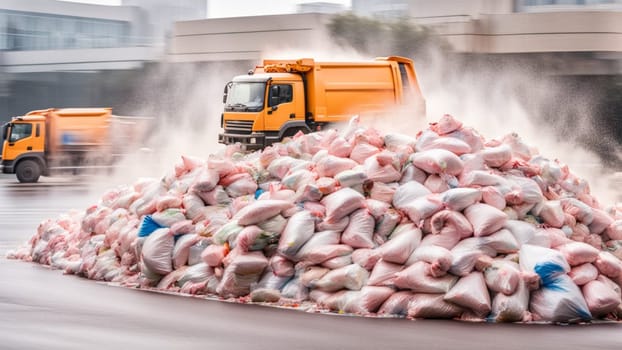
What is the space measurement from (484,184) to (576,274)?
1.46 metres

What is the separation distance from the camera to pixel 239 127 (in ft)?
84.9

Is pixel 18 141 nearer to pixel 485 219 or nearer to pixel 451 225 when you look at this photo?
pixel 451 225

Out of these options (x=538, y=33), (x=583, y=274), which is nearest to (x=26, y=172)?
(x=583, y=274)

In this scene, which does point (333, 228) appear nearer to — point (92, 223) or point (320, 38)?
point (92, 223)

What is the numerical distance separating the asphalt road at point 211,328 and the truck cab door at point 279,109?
46.3 feet

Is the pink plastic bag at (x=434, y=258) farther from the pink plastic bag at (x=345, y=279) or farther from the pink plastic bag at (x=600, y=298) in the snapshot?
the pink plastic bag at (x=600, y=298)

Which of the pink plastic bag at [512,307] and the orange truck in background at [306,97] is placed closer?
the pink plastic bag at [512,307]

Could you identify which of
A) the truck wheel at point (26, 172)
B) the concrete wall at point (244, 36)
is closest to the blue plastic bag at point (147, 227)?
the truck wheel at point (26, 172)

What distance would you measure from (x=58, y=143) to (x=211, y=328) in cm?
2561

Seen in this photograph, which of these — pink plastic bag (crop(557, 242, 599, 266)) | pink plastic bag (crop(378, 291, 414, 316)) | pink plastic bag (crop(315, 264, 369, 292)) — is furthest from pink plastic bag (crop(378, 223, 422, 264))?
pink plastic bag (crop(557, 242, 599, 266))

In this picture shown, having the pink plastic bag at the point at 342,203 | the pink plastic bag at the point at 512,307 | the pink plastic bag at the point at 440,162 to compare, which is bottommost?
the pink plastic bag at the point at 512,307

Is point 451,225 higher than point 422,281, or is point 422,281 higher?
point 451,225

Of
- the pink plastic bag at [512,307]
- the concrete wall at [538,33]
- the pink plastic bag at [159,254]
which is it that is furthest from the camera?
the concrete wall at [538,33]

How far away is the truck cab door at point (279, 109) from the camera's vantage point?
82.8 feet
